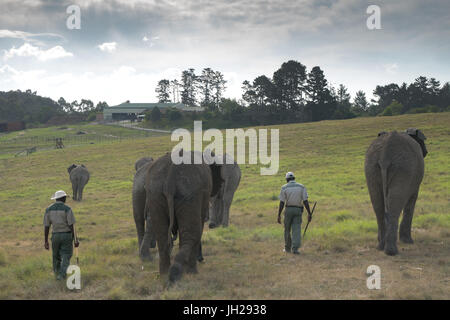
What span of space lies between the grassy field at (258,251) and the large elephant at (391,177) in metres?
0.65

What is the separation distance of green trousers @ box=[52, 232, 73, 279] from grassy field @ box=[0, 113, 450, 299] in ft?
0.74

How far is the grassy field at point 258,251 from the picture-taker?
764 centimetres

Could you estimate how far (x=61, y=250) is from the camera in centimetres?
868

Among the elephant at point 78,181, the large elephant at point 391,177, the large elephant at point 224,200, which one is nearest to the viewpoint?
the large elephant at point 391,177

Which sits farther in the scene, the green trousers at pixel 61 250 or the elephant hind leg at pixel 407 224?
the elephant hind leg at pixel 407 224

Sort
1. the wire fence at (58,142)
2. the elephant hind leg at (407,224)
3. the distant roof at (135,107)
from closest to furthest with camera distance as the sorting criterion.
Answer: the elephant hind leg at (407,224)
the wire fence at (58,142)
the distant roof at (135,107)

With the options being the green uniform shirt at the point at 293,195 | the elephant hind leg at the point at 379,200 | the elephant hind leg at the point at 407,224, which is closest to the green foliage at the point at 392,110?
the elephant hind leg at the point at 407,224

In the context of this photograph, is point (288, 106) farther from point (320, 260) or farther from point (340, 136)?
point (320, 260)

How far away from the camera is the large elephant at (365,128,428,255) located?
9.85m

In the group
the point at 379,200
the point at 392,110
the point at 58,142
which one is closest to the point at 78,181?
the point at 379,200

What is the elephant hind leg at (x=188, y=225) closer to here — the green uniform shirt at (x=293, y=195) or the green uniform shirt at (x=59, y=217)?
the green uniform shirt at (x=59, y=217)
